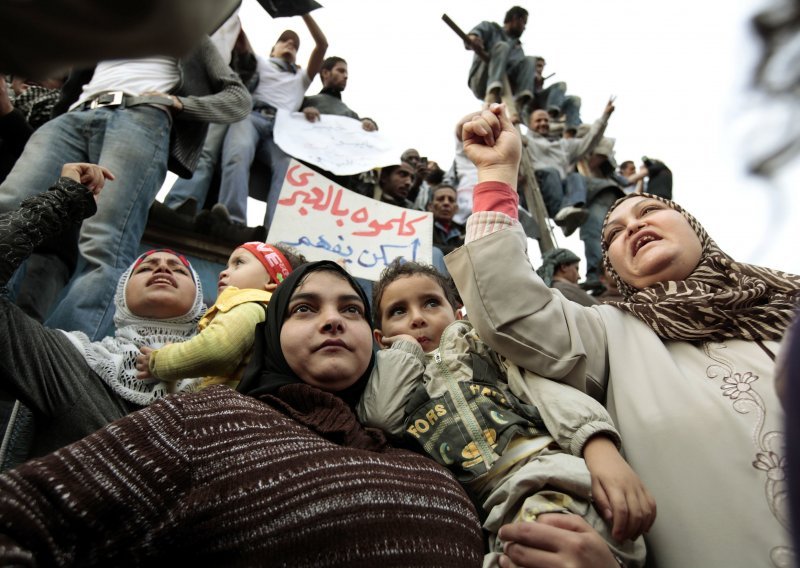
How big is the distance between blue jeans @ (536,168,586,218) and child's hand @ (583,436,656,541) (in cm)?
554

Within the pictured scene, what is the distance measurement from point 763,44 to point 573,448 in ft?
3.07

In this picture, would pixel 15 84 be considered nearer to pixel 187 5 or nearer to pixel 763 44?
pixel 187 5

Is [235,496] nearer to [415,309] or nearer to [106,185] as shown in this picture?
[415,309]

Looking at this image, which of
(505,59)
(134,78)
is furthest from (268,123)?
(505,59)

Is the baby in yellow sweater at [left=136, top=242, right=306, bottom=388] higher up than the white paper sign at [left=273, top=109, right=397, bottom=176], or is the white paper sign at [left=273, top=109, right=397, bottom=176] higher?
the white paper sign at [left=273, top=109, right=397, bottom=176]

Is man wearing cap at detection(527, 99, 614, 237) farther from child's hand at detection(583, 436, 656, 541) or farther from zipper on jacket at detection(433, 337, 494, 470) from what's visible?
child's hand at detection(583, 436, 656, 541)

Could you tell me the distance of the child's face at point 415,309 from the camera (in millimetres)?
1885

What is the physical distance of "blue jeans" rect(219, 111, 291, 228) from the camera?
4270 mm

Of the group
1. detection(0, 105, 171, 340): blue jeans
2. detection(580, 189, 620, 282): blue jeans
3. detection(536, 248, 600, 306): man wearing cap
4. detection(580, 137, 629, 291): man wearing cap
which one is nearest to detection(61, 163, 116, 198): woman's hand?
detection(0, 105, 171, 340): blue jeans

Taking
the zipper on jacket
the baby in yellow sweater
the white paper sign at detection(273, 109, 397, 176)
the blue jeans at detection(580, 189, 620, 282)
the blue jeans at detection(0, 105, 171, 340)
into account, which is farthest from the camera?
the blue jeans at detection(580, 189, 620, 282)

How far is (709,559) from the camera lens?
1.05m

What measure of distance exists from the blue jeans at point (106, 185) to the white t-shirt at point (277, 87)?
2229 millimetres

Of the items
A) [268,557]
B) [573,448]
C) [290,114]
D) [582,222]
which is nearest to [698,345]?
[573,448]

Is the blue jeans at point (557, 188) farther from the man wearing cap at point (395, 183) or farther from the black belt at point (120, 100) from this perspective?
the black belt at point (120, 100)
